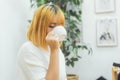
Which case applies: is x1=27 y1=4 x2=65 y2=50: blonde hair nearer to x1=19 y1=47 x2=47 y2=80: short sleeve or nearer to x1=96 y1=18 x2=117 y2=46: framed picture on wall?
x1=19 y1=47 x2=47 y2=80: short sleeve

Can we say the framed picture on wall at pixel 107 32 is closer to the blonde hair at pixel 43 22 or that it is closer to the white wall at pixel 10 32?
the white wall at pixel 10 32

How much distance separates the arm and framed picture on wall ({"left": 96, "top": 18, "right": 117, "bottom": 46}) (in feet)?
6.56

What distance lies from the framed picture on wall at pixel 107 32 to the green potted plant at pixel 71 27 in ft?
0.69

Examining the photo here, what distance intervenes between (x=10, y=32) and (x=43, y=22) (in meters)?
1.86

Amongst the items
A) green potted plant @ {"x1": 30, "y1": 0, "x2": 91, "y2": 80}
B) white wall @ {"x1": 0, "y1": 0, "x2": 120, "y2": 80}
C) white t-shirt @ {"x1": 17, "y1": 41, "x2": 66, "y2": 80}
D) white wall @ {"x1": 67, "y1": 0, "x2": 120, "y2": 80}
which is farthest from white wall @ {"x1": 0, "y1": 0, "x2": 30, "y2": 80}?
white t-shirt @ {"x1": 17, "y1": 41, "x2": 66, "y2": 80}

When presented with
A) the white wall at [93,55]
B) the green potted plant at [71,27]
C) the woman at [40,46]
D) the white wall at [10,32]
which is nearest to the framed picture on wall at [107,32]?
the white wall at [93,55]

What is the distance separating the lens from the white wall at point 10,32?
8.84 ft

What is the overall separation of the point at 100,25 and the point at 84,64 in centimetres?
54

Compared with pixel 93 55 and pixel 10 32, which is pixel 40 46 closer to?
pixel 10 32

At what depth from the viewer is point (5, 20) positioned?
2.76 metres

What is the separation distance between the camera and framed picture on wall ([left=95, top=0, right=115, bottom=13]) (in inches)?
114

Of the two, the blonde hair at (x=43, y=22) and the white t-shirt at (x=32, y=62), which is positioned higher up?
the blonde hair at (x=43, y=22)

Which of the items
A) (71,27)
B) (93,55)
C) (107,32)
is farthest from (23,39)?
(107,32)

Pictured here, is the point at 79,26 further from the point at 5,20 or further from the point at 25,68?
the point at 25,68
